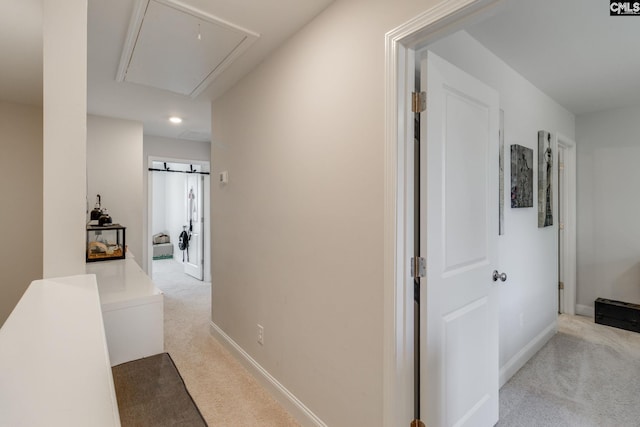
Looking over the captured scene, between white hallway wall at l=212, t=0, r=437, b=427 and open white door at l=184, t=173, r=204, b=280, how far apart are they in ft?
10.2

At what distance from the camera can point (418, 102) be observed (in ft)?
4.49

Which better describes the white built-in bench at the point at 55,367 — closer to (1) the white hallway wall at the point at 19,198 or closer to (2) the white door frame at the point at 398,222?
(2) the white door frame at the point at 398,222

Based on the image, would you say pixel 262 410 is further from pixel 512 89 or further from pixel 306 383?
pixel 512 89

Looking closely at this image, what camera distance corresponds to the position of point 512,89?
236cm

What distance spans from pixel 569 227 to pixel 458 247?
10.1 feet

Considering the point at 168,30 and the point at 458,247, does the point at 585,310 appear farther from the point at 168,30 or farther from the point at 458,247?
the point at 168,30

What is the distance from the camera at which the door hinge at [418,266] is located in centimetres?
136

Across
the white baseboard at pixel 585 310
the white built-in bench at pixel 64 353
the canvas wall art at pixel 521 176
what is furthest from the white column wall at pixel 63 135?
the white baseboard at pixel 585 310

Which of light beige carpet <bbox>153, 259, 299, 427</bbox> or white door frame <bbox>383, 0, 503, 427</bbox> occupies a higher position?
white door frame <bbox>383, 0, 503, 427</bbox>

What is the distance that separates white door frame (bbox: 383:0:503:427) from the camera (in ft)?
4.26

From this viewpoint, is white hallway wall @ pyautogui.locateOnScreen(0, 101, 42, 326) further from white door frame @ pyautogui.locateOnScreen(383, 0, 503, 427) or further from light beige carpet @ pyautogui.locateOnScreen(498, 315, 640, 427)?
light beige carpet @ pyautogui.locateOnScreen(498, 315, 640, 427)

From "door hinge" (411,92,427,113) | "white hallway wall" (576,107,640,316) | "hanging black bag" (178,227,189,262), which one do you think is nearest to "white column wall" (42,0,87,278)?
"door hinge" (411,92,427,113)

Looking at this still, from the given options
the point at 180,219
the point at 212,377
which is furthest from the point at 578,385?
the point at 180,219

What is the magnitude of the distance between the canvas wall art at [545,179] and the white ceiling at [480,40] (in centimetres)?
49
